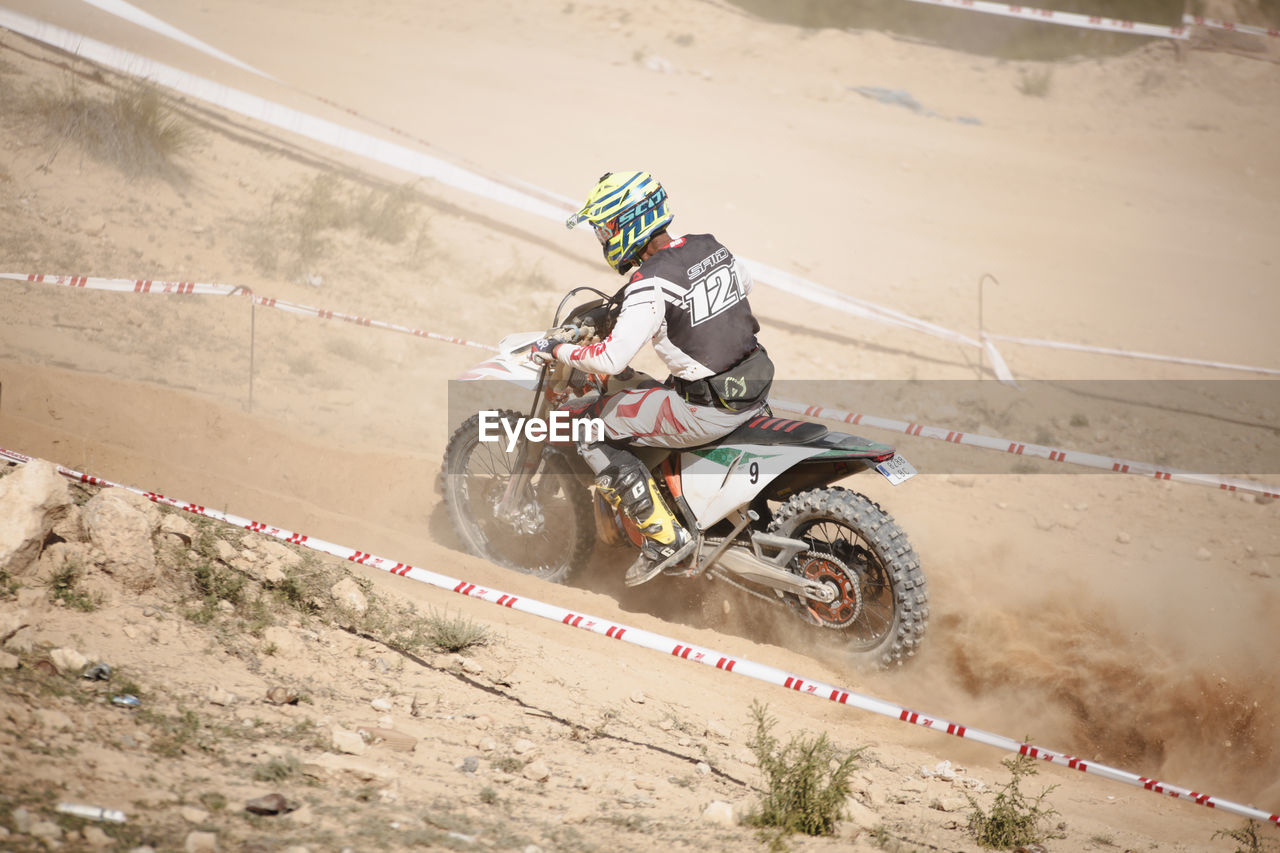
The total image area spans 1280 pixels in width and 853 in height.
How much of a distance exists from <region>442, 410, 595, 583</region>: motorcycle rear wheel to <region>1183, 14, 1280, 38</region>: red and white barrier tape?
23.3 m

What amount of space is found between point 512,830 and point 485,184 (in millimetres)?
10637

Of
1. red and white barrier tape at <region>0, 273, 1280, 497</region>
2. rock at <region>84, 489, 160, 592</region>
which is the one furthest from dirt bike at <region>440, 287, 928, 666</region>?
rock at <region>84, 489, 160, 592</region>

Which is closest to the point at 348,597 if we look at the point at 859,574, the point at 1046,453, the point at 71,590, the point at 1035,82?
the point at 71,590

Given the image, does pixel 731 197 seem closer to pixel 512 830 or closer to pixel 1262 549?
pixel 1262 549

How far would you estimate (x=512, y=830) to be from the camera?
9.43ft

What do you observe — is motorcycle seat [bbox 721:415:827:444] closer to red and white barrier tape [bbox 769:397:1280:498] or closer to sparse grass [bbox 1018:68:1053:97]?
red and white barrier tape [bbox 769:397:1280:498]

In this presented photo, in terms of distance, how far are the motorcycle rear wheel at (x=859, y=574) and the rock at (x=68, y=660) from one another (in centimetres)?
317

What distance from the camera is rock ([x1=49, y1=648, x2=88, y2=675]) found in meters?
3.14

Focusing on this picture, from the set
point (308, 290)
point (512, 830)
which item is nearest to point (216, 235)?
point (308, 290)

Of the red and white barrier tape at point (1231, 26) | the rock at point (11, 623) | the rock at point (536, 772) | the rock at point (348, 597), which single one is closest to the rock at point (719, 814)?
the rock at point (536, 772)

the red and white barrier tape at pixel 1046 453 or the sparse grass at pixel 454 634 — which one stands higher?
the red and white barrier tape at pixel 1046 453

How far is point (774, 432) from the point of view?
490 cm

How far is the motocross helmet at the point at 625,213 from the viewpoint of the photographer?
475cm

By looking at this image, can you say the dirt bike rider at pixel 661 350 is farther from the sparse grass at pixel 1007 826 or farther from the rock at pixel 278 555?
the sparse grass at pixel 1007 826
